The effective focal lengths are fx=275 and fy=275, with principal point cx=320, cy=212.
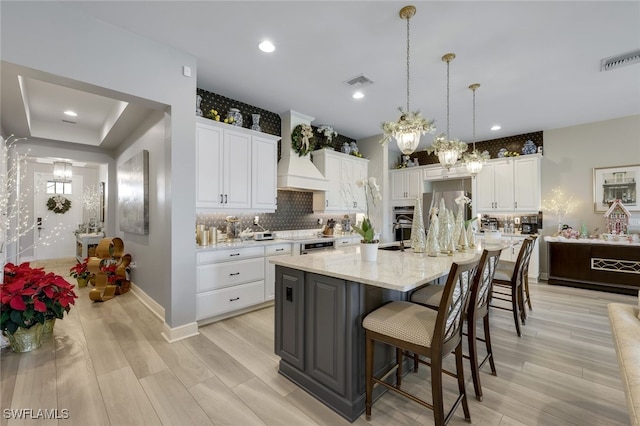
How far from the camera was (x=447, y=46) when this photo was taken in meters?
2.74

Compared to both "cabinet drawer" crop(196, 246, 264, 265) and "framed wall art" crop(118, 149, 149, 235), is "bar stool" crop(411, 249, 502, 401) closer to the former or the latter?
"cabinet drawer" crop(196, 246, 264, 265)

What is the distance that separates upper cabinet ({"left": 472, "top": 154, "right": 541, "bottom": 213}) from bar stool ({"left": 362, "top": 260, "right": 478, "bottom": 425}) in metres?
4.80

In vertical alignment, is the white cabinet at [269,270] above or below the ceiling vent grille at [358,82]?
below

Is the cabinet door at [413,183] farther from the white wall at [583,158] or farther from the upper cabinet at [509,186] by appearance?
the white wall at [583,158]

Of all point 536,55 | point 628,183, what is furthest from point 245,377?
point 628,183

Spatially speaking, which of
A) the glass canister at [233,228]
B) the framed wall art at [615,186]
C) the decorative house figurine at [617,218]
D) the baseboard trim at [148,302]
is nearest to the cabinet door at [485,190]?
the framed wall art at [615,186]

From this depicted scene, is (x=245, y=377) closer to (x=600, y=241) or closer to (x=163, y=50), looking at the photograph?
(x=163, y=50)

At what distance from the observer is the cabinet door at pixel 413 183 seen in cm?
665

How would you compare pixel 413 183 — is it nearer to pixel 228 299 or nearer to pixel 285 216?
pixel 285 216

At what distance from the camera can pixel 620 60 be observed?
9.78ft

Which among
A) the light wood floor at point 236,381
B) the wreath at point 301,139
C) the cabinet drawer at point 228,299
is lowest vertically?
the light wood floor at point 236,381

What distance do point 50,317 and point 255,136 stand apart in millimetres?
2993

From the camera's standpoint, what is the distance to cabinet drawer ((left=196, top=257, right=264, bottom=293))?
3.11 m

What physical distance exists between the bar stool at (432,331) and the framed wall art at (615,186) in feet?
17.1
